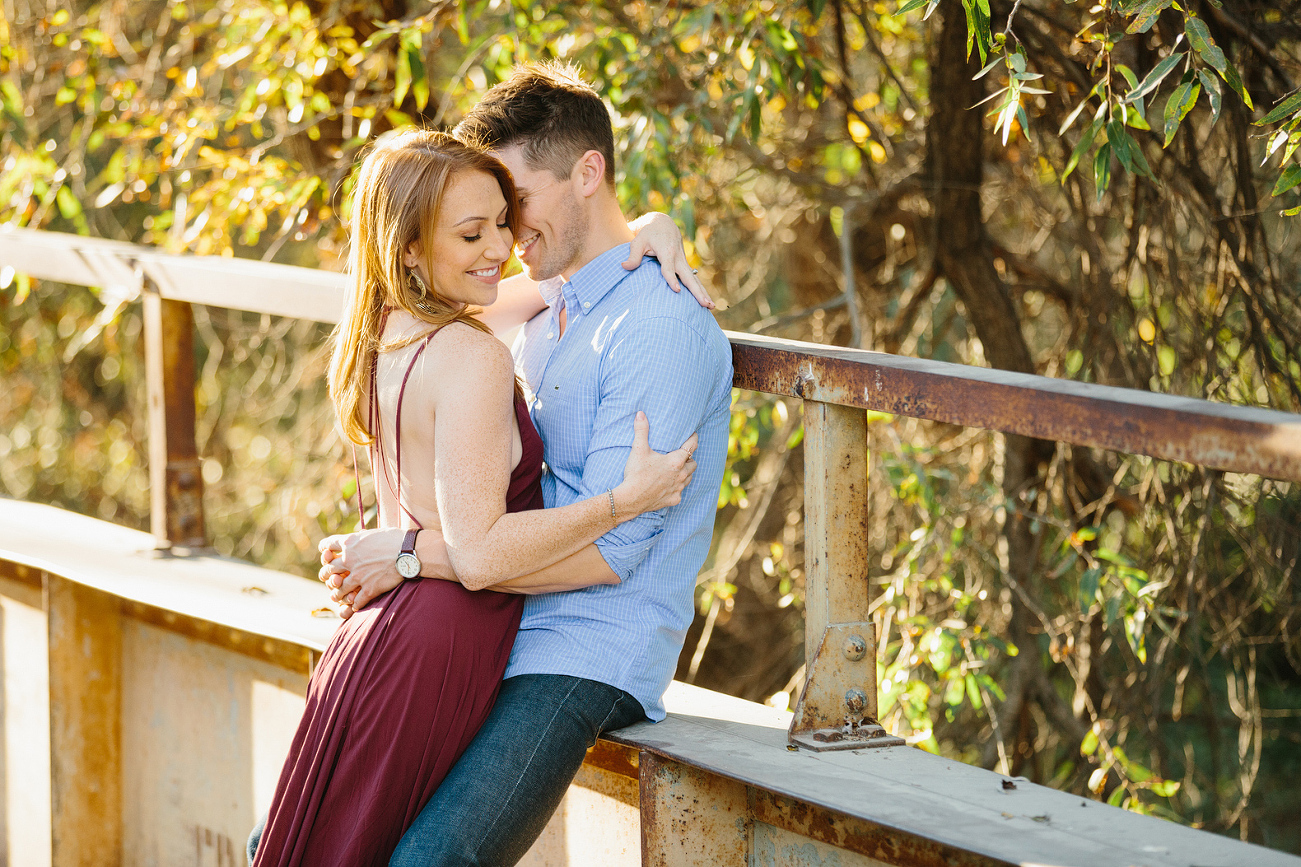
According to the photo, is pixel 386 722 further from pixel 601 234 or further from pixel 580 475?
pixel 601 234

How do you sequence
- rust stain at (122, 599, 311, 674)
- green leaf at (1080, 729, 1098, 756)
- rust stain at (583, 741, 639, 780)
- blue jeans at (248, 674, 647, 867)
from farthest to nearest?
green leaf at (1080, 729, 1098, 756), rust stain at (122, 599, 311, 674), rust stain at (583, 741, 639, 780), blue jeans at (248, 674, 647, 867)

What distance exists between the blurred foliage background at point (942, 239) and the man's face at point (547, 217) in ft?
2.74

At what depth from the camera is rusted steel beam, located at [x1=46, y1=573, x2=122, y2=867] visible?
306 centimetres

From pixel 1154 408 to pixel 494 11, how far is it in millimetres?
3263

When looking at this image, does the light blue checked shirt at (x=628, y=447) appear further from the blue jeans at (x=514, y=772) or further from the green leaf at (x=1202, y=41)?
the green leaf at (x=1202, y=41)

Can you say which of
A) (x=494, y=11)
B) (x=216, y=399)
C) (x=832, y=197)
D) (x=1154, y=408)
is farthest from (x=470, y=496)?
(x=216, y=399)

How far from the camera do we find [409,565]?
211 centimetres

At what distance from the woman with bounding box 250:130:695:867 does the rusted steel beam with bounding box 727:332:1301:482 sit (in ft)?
0.84

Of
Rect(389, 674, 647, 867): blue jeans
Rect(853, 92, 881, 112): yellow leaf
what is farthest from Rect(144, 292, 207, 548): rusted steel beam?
Rect(853, 92, 881, 112): yellow leaf

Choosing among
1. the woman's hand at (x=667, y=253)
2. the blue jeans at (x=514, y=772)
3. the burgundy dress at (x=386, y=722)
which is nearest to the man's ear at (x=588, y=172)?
the woman's hand at (x=667, y=253)

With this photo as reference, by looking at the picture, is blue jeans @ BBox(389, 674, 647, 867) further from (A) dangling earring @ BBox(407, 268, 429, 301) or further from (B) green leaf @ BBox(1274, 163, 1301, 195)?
(B) green leaf @ BBox(1274, 163, 1301, 195)

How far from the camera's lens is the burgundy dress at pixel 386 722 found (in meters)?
1.96

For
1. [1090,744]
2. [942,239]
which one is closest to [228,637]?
[1090,744]

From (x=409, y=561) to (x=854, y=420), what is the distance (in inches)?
30.9
